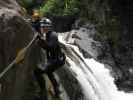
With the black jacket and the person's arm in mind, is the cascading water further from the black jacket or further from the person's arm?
the person's arm

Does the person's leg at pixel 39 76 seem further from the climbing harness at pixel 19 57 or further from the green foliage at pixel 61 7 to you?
the green foliage at pixel 61 7

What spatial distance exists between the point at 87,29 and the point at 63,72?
496cm

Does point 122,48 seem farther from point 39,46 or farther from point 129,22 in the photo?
point 39,46

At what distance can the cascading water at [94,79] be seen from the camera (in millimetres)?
11602

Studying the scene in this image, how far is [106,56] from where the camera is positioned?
14516 mm

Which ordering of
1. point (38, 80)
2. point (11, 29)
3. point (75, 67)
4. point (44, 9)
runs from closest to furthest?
point (11, 29)
point (38, 80)
point (75, 67)
point (44, 9)

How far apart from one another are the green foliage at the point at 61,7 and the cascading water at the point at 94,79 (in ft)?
12.2

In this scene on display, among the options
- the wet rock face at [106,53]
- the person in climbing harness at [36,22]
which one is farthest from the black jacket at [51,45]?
the wet rock face at [106,53]

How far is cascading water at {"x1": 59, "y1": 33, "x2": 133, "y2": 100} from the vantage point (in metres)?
11.6

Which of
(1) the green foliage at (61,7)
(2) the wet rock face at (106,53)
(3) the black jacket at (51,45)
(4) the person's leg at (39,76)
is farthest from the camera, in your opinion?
(1) the green foliage at (61,7)

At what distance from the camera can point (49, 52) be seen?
363 inches

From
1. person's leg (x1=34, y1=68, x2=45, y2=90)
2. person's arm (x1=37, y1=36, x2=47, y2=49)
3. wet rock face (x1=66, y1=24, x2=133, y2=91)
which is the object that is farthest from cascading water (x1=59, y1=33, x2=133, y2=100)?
person's arm (x1=37, y1=36, x2=47, y2=49)

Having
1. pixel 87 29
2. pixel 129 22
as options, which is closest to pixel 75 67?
pixel 87 29

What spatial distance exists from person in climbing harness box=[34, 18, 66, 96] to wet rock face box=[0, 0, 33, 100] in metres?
0.34
